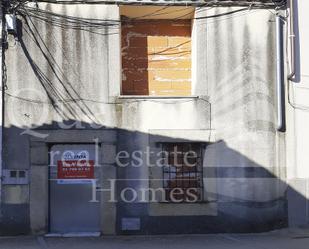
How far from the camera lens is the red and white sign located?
12.5 m

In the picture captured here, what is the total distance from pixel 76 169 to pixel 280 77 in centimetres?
474

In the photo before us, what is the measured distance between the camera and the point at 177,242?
11469 millimetres

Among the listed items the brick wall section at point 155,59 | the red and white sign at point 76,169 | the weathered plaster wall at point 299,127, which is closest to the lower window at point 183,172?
the brick wall section at point 155,59

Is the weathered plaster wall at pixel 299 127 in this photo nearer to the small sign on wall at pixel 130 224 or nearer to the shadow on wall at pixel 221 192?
the shadow on wall at pixel 221 192

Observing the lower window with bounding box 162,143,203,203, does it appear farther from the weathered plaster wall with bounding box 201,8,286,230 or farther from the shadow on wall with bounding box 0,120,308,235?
the weathered plaster wall with bounding box 201,8,286,230

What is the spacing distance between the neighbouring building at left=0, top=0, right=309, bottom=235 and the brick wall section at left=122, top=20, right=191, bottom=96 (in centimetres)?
32

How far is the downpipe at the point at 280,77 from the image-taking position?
1262cm

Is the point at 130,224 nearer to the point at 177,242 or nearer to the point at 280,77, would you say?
the point at 177,242

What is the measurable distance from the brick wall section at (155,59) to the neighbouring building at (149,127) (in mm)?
321

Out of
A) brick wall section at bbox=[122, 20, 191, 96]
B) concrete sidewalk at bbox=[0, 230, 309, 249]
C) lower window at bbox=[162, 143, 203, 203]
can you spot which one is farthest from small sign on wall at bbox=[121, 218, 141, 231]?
brick wall section at bbox=[122, 20, 191, 96]

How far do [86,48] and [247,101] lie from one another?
360 centimetres

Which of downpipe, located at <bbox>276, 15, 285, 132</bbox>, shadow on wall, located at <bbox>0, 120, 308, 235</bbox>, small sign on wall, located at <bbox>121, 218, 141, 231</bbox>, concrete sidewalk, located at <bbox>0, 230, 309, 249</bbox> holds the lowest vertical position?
concrete sidewalk, located at <bbox>0, 230, 309, 249</bbox>

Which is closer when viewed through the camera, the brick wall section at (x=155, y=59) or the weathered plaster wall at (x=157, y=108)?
the weathered plaster wall at (x=157, y=108)

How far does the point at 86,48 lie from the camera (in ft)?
41.0
